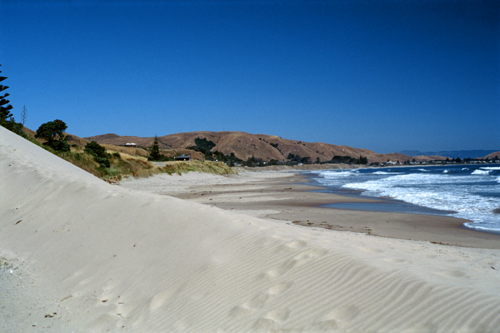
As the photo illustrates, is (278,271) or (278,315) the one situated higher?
(278,271)

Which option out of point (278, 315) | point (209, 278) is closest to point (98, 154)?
point (209, 278)

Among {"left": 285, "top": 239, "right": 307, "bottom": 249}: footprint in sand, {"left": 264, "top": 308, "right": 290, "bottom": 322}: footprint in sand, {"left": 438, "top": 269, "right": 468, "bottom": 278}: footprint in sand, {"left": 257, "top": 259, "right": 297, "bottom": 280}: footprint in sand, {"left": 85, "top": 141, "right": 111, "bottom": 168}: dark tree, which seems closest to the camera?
{"left": 264, "top": 308, "right": 290, "bottom": 322}: footprint in sand

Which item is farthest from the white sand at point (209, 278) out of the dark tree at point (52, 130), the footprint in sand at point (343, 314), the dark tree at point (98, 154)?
the dark tree at point (52, 130)

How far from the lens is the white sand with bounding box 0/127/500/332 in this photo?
10.9 ft

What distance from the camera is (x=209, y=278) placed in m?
4.56

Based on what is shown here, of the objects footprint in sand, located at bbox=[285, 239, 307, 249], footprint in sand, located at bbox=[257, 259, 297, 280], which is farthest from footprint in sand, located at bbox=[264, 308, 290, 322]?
footprint in sand, located at bbox=[285, 239, 307, 249]

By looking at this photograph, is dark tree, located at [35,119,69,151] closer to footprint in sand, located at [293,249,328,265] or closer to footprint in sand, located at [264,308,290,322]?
footprint in sand, located at [293,249,328,265]

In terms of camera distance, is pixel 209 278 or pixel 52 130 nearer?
pixel 209 278

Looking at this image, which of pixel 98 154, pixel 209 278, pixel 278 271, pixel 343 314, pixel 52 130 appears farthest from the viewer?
pixel 98 154

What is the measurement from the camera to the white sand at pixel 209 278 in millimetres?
3330

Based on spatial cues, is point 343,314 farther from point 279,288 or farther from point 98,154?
point 98,154

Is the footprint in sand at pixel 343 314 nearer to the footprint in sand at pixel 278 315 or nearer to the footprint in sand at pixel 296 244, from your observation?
the footprint in sand at pixel 278 315

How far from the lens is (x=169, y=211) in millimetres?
6793

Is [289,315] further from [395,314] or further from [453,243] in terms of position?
[453,243]
